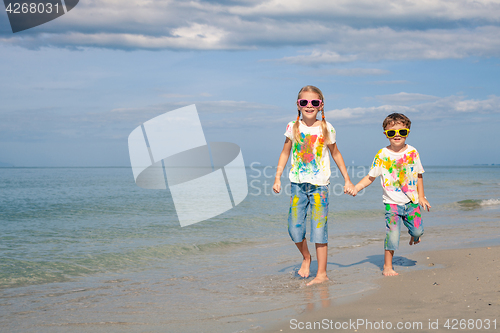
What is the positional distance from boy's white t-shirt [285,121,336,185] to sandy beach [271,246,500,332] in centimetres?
122

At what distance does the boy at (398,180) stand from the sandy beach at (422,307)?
0.49m

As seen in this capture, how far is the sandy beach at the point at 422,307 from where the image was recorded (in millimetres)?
2625

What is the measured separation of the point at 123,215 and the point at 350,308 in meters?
10.1

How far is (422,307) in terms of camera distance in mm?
2990

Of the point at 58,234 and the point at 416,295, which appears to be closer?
the point at 416,295

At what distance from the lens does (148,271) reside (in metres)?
5.55

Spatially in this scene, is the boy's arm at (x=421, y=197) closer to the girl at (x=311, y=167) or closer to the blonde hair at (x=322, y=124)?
the girl at (x=311, y=167)

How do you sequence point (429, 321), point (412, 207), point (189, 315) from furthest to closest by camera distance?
1. point (412, 207)
2. point (189, 315)
3. point (429, 321)

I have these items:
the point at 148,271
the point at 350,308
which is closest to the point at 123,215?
the point at 148,271

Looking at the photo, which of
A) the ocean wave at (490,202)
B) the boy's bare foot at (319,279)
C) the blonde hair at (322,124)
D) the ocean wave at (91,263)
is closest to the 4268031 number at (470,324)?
the boy's bare foot at (319,279)

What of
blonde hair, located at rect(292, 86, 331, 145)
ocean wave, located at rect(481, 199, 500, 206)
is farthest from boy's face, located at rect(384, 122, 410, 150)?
ocean wave, located at rect(481, 199, 500, 206)

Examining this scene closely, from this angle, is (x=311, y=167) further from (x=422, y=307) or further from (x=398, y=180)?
(x=422, y=307)

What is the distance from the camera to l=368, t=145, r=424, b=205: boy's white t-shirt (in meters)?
4.29

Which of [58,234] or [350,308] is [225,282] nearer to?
[350,308]
